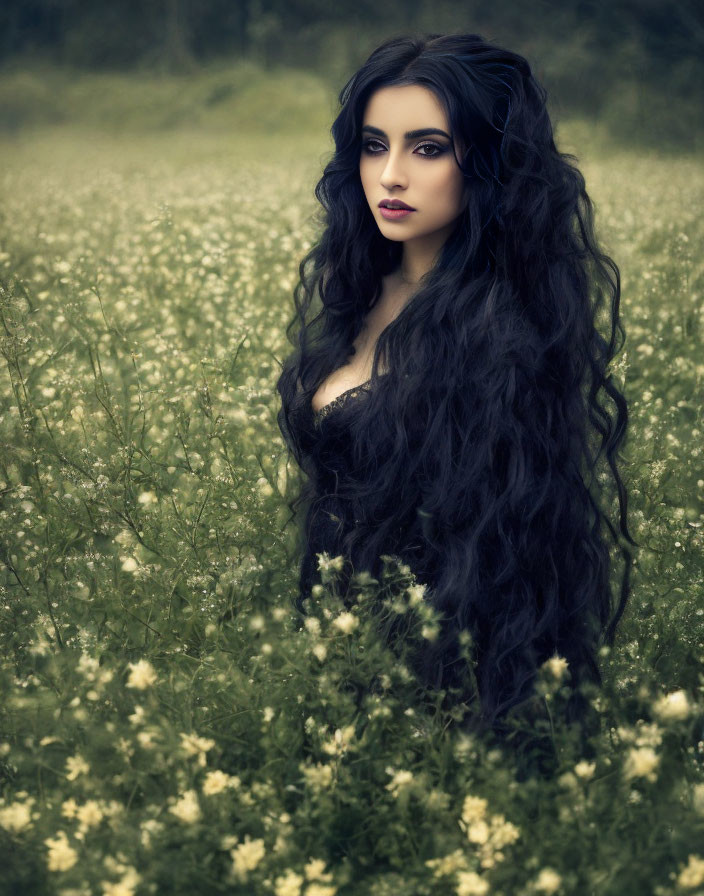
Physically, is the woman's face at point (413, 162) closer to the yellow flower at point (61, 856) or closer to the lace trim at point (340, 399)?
the lace trim at point (340, 399)

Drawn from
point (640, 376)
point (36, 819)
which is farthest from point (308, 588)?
point (640, 376)

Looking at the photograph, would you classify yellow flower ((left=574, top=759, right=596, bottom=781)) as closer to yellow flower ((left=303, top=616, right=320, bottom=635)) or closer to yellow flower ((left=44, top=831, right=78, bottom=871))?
yellow flower ((left=303, top=616, right=320, bottom=635))

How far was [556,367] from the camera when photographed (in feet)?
8.05

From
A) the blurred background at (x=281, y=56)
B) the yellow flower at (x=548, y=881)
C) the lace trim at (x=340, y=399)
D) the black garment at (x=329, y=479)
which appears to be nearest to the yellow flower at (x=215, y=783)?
the yellow flower at (x=548, y=881)

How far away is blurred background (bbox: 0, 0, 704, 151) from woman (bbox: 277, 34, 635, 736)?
60.5 feet

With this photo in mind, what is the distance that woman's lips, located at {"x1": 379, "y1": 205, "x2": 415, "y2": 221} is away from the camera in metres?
2.49

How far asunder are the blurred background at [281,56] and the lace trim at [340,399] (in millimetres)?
18595

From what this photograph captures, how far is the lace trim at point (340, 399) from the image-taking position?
2578 mm

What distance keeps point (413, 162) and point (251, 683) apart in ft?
4.32

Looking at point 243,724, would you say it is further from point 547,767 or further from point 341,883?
point 547,767

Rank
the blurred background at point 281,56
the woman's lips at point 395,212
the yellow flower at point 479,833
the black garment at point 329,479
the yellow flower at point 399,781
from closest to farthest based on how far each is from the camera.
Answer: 1. the yellow flower at point 479,833
2. the yellow flower at point 399,781
3. the woman's lips at point 395,212
4. the black garment at point 329,479
5. the blurred background at point 281,56

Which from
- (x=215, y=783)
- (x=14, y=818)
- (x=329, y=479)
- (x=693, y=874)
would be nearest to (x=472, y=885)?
(x=693, y=874)

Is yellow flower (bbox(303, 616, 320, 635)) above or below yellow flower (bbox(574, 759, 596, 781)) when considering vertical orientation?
above

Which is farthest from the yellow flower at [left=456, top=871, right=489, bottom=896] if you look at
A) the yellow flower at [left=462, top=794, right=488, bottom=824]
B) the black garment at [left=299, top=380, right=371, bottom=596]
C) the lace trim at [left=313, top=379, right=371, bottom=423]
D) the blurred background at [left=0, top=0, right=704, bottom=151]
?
the blurred background at [left=0, top=0, right=704, bottom=151]
